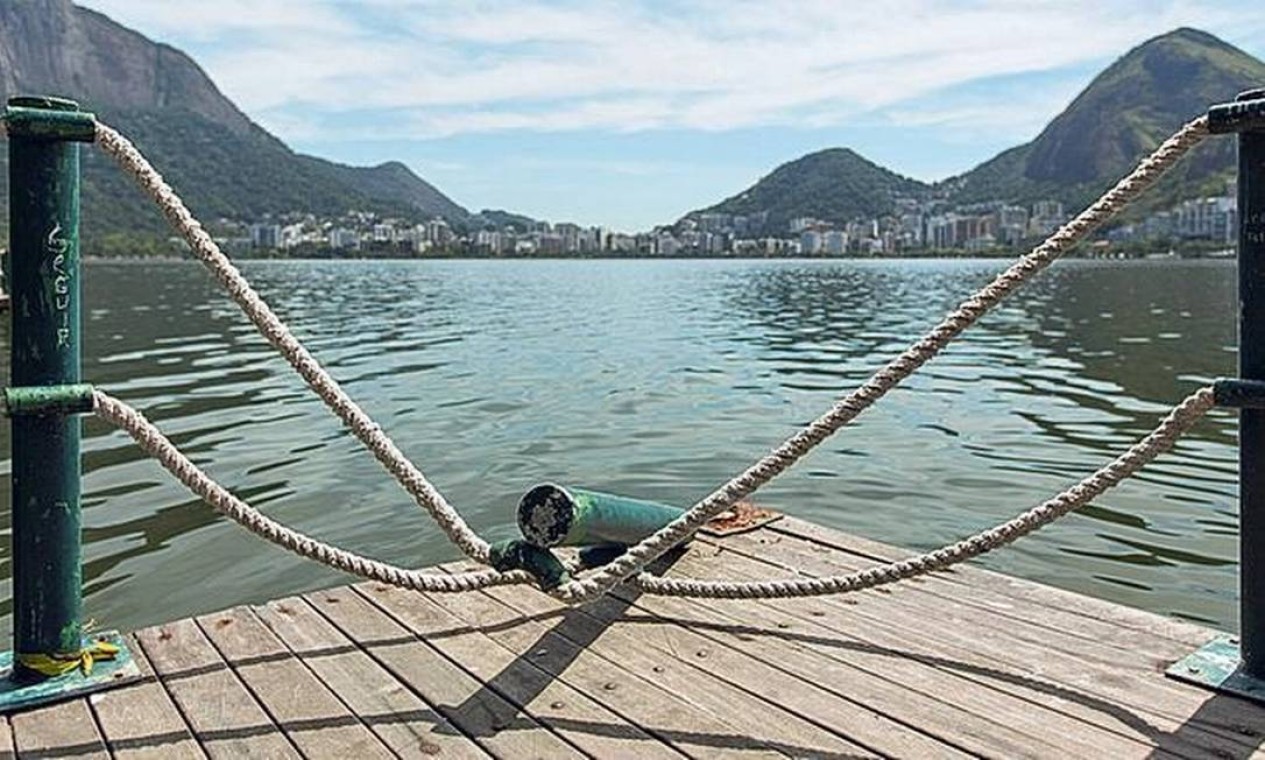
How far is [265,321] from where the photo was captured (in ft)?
9.64

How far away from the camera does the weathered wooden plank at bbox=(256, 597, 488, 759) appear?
2.60 meters

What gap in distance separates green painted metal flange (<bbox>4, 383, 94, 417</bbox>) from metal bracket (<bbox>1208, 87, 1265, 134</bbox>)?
9.16ft

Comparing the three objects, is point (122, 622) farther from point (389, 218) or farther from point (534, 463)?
point (389, 218)

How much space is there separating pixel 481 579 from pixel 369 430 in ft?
1.77

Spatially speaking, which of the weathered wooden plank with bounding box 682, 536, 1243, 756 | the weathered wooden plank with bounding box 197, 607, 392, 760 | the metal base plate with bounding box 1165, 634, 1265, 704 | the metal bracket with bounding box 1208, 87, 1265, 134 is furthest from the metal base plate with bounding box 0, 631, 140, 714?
the metal bracket with bounding box 1208, 87, 1265, 134

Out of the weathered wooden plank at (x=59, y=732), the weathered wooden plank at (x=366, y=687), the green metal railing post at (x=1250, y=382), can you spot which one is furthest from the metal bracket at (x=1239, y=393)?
the weathered wooden plank at (x=59, y=732)

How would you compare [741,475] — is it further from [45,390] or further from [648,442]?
[648,442]

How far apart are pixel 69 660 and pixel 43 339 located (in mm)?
846

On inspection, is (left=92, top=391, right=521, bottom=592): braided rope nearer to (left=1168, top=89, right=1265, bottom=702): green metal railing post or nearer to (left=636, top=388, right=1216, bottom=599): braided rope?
(left=636, top=388, right=1216, bottom=599): braided rope

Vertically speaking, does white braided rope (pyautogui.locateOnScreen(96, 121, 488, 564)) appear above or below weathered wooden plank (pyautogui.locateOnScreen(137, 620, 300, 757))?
above

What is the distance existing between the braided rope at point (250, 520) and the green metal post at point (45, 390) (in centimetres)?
12

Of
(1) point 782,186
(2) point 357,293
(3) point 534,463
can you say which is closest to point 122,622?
(3) point 534,463

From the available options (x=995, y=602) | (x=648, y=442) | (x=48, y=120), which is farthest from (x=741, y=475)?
(x=648, y=442)

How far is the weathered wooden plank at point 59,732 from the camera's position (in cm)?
255
